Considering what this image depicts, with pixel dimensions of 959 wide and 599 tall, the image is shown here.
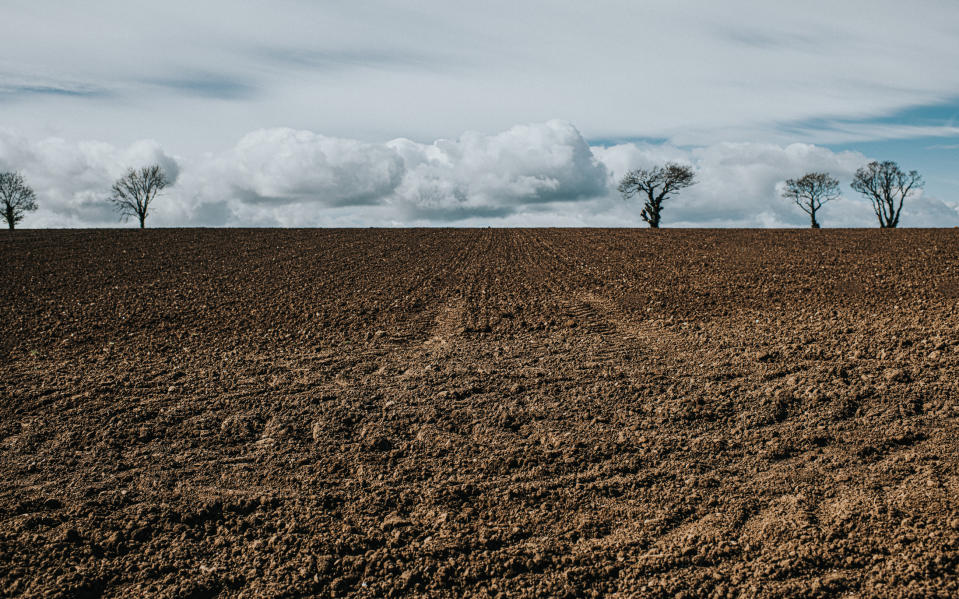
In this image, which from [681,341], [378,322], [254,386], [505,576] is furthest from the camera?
[378,322]

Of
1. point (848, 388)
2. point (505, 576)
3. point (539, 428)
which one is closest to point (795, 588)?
point (505, 576)

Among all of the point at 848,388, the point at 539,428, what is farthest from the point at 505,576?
the point at 848,388

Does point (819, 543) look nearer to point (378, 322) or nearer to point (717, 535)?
point (717, 535)

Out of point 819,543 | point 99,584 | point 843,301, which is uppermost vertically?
point 843,301

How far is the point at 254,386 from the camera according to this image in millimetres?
8750

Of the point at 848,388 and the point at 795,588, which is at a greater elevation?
the point at 848,388

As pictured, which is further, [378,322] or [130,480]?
[378,322]

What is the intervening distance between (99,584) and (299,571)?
140 centimetres

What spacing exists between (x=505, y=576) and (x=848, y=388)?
5352mm

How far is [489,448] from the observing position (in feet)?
20.9

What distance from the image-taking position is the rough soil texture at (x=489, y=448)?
4.31m

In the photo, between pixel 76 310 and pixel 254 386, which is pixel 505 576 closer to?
pixel 254 386

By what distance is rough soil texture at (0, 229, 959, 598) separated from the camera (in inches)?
170

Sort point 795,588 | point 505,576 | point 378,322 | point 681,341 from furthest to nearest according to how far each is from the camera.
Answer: point 378,322 < point 681,341 < point 505,576 < point 795,588
